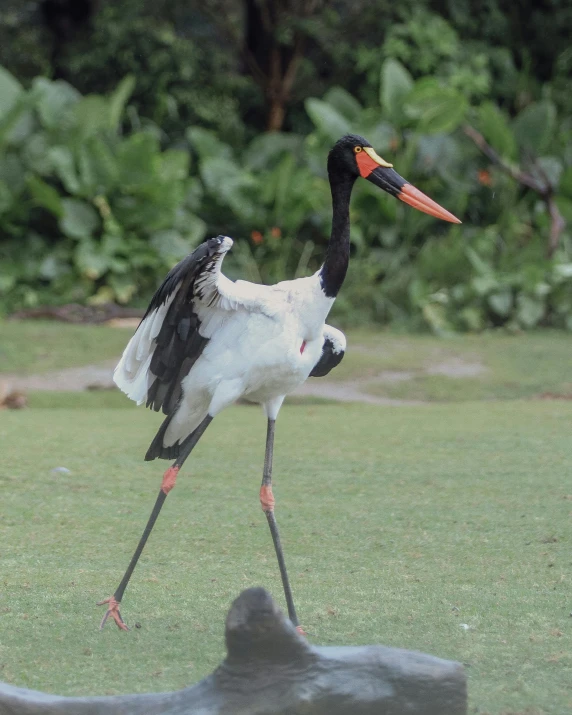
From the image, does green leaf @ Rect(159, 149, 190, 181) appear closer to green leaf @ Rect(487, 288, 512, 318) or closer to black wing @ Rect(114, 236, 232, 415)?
green leaf @ Rect(487, 288, 512, 318)

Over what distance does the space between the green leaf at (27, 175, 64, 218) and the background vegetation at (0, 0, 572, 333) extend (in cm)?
2

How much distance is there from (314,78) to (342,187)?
10383 mm

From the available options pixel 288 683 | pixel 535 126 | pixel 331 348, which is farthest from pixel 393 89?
pixel 288 683

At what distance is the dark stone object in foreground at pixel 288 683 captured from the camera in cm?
260

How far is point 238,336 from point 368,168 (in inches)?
30.1

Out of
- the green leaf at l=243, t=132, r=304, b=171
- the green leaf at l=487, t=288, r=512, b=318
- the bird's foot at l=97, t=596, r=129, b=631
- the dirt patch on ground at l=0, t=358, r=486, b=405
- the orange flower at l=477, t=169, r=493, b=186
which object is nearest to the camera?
the bird's foot at l=97, t=596, r=129, b=631

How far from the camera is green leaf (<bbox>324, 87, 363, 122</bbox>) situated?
12445 mm

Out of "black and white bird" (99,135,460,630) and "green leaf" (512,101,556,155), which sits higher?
"green leaf" (512,101,556,155)

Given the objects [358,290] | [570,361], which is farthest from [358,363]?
[358,290]

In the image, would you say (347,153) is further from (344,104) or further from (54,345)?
(344,104)

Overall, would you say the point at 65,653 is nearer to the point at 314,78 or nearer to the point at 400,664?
the point at 400,664

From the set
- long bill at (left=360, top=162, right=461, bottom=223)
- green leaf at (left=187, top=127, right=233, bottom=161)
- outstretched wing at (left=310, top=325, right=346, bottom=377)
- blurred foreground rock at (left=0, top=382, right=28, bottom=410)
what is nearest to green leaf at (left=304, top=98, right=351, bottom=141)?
green leaf at (left=187, top=127, right=233, bottom=161)

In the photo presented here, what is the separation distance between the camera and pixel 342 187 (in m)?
4.00

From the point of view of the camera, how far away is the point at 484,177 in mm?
12336
